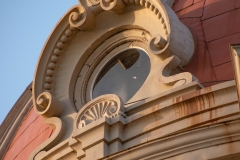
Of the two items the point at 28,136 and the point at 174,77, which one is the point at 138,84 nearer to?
the point at 174,77

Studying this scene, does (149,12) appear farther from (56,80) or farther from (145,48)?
(56,80)

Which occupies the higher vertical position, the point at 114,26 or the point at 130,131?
the point at 114,26

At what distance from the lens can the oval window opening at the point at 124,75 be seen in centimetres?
1438

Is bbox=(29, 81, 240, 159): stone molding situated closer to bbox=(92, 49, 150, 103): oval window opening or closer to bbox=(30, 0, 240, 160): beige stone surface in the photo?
bbox=(30, 0, 240, 160): beige stone surface

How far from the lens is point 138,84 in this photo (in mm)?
14328

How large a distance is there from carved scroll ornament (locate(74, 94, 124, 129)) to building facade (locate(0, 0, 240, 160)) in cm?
1

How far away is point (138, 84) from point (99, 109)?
2.87 ft

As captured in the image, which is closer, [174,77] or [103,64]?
[174,77]

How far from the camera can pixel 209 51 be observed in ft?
45.5

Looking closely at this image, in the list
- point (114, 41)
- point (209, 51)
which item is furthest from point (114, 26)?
point (209, 51)

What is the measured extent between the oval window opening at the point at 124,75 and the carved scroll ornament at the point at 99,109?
1.94 feet

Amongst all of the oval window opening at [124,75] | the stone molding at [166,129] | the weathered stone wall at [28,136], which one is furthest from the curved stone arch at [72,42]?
the stone molding at [166,129]

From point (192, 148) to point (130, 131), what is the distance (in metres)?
1.11

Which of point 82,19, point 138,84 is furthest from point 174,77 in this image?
point 82,19
